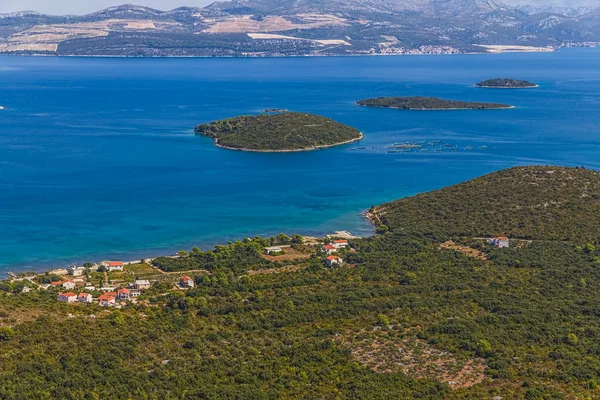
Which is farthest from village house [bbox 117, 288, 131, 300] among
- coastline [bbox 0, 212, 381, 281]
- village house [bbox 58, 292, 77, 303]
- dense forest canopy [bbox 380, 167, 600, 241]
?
dense forest canopy [bbox 380, 167, 600, 241]

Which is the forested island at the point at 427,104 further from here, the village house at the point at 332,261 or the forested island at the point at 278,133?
the village house at the point at 332,261

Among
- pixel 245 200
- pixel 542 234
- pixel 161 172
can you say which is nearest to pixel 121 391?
pixel 542 234

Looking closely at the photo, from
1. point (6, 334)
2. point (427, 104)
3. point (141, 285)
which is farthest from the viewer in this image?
point (427, 104)

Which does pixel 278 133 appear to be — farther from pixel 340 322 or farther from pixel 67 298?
pixel 340 322

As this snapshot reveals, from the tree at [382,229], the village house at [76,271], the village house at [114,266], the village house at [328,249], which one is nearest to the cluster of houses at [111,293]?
the village house at [76,271]

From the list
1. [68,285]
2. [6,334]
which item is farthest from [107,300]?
[6,334]
